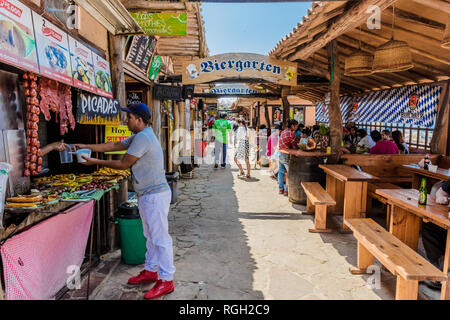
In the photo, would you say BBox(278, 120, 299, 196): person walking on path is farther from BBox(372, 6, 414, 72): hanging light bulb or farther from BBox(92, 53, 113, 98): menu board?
BBox(92, 53, 113, 98): menu board

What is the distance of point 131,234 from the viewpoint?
14.3 ft

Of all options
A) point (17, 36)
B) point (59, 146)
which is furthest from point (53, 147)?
point (17, 36)

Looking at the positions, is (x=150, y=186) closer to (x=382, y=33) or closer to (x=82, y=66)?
(x=82, y=66)

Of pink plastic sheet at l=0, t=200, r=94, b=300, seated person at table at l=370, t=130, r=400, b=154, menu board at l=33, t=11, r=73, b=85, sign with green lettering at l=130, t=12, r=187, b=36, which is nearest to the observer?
pink plastic sheet at l=0, t=200, r=94, b=300

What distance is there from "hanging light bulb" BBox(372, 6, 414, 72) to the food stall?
15.0ft

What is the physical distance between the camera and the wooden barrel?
7624 millimetres

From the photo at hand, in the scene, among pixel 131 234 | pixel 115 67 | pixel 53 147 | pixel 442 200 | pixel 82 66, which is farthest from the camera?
pixel 115 67

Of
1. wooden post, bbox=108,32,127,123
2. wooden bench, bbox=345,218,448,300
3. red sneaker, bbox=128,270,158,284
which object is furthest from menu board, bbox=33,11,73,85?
wooden bench, bbox=345,218,448,300

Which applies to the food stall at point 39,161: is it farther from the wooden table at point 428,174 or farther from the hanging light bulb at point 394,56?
the wooden table at point 428,174

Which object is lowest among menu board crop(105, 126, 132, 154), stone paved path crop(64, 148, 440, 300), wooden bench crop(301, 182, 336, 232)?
stone paved path crop(64, 148, 440, 300)

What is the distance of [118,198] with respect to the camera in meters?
5.27

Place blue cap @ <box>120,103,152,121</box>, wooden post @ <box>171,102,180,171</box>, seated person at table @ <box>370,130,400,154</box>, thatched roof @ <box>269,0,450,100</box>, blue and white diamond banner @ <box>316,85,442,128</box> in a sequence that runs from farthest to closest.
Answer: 1. wooden post @ <box>171,102,180,171</box>
2. blue and white diamond banner @ <box>316,85,442,128</box>
3. seated person at table @ <box>370,130,400,154</box>
4. thatched roof @ <box>269,0,450,100</box>
5. blue cap @ <box>120,103,152,121</box>

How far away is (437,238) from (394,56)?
2926 mm

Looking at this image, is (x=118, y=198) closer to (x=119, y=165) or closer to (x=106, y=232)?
(x=106, y=232)
